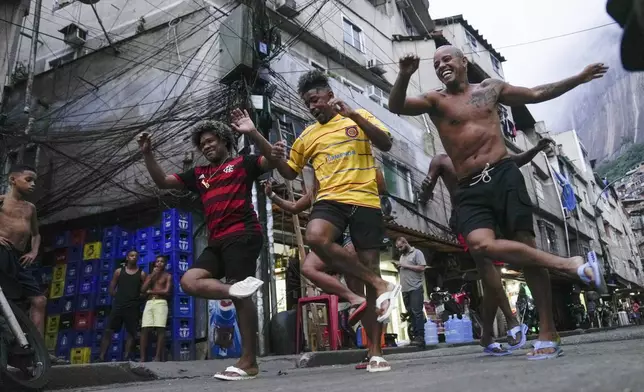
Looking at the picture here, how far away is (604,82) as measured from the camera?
1.45 metres

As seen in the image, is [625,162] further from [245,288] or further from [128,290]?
[128,290]

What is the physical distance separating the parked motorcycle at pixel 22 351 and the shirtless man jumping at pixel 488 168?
110 inches

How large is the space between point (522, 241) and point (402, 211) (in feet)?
40.9

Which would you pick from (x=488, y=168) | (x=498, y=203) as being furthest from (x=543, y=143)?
(x=498, y=203)

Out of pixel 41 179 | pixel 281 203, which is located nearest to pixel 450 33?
pixel 41 179

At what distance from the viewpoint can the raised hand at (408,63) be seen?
2996 millimetres

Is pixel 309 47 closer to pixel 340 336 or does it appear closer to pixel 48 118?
pixel 48 118

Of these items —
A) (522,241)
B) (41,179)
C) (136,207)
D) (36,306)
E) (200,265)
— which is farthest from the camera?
(41,179)

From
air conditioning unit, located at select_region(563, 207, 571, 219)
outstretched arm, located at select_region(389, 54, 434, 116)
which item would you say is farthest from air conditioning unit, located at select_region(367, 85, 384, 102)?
air conditioning unit, located at select_region(563, 207, 571, 219)

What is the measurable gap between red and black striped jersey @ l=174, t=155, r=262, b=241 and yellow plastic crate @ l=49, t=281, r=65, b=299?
8281 millimetres

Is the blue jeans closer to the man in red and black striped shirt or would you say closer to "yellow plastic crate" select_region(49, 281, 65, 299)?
the man in red and black striped shirt

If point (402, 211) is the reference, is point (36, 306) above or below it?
below

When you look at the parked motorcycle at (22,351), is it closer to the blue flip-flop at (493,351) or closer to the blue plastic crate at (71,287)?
the blue flip-flop at (493,351)

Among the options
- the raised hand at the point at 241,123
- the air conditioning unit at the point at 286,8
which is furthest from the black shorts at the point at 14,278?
the air conditioning unit at the point at 286,8
